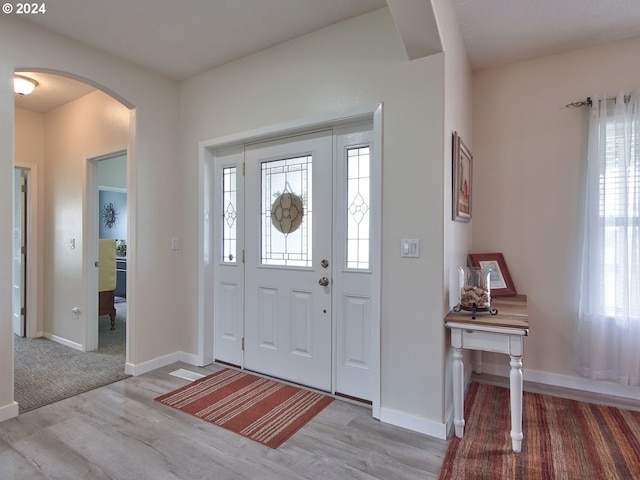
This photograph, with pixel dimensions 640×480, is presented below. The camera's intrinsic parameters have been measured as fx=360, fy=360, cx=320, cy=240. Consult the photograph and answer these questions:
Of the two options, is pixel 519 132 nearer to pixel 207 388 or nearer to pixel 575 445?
pixel 575 445

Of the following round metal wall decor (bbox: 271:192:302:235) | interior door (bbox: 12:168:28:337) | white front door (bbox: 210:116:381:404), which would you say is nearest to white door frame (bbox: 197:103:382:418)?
white front door (bbox: 210:116:381:404)

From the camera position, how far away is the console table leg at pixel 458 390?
2105 millimetres

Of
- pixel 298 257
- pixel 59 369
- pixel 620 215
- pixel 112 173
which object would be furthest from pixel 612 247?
pixel 112 173

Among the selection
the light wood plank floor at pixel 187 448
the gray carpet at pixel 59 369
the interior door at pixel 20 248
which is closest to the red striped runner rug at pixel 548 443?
the light wood plank floor at pixel 187 448

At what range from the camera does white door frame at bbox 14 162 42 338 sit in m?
4.25

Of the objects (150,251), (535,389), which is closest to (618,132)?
(535,389)

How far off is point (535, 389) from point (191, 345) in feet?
9.83

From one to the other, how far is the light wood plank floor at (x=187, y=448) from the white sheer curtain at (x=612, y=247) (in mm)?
1587

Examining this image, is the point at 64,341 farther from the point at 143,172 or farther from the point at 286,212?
the point at 286,212

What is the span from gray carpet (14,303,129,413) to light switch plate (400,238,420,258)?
262cm

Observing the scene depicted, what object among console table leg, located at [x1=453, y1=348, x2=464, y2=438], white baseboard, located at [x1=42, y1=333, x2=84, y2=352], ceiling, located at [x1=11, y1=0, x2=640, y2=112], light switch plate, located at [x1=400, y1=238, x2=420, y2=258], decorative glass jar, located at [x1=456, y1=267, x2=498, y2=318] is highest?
ceiling, located at [x1=11, y1=0, x2=640, y2=112]

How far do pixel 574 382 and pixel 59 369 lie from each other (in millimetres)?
4396

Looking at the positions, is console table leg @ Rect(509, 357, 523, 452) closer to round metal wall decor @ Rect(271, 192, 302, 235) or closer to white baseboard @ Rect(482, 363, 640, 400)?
white baseboard @ Rect(482, 363, 640, 400)

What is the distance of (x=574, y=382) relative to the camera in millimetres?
2850
